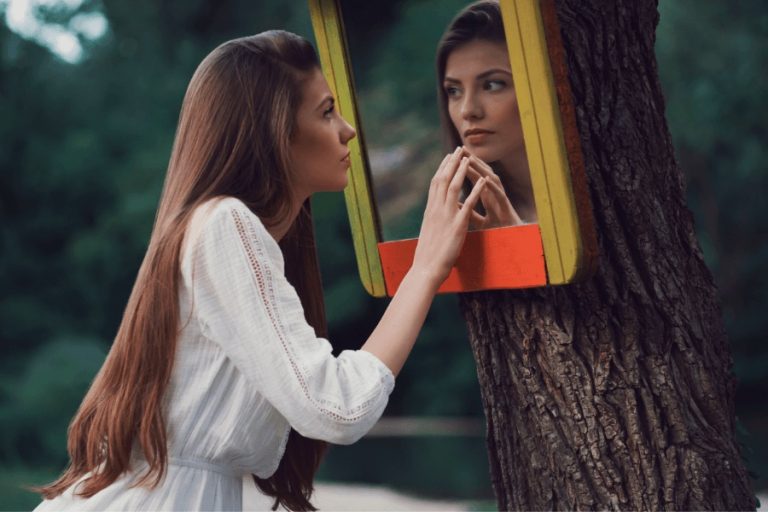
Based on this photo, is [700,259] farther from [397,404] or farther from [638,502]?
[397,404]

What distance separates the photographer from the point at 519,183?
5.32 feet

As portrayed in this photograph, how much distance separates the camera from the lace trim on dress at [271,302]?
137cm

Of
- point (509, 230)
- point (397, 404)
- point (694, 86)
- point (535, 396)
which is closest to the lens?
point (509, 230)

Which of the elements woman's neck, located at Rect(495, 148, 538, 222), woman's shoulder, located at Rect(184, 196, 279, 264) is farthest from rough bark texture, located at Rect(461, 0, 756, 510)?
woman's shoulder, located at Rect(184, 196, 279, 264)

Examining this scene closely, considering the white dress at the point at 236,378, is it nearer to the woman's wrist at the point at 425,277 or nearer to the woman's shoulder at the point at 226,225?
the woman's shoulder at the point at 226,225

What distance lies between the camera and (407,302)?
1.54 metres

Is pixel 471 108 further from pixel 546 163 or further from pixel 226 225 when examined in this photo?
pixel 226 225

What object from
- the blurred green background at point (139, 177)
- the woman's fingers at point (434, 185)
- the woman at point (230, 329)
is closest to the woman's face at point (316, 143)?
the woman at point (230, 329)

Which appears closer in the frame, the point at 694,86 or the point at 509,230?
the point at 509,230

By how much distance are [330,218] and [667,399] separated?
10.0 m

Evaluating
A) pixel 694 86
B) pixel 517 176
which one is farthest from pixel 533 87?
pixel 694 86

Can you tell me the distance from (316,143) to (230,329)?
0.39m

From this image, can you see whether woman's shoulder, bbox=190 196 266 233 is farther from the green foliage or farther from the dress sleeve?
the green foliage

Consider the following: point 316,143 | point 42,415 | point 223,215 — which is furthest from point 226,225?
point 42,415
